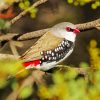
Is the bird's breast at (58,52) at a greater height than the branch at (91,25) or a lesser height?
lesser

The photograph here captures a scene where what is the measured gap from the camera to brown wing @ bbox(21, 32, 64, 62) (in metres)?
1.69

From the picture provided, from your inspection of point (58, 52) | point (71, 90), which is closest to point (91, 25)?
point (58, 52)

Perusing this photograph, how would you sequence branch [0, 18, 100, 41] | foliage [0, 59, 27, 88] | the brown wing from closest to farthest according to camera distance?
foliage [0, 59, 27, 88]
the brown wing
branch [0, 18, 100, 41]

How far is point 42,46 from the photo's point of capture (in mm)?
1762

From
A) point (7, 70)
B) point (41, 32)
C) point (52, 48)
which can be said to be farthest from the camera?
point (41, 32)

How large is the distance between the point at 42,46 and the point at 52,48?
36 millimetres

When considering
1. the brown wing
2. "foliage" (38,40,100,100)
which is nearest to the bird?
the brown wing

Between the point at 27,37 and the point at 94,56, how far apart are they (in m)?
0.73

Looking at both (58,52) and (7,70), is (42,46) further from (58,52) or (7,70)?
(7,70)

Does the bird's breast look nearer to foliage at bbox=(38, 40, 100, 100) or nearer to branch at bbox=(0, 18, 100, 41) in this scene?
branch at bbox=(0, 18, 100, 41)

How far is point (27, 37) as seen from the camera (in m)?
1.90

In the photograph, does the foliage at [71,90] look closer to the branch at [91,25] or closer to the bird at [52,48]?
the bird at [52,48]

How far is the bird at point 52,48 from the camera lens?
170cm

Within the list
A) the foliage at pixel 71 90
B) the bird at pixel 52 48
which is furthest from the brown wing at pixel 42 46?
the foliage at pixel 71 90
